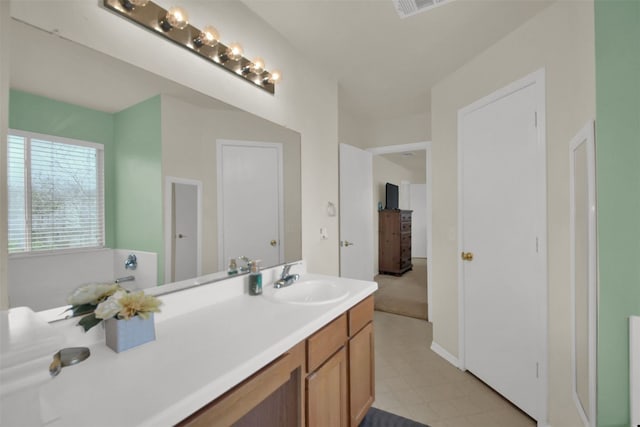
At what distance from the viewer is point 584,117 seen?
1264 millimetres

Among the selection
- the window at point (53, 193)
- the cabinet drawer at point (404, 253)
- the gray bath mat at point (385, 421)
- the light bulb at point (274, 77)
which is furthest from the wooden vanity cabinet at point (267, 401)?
the cabinet drawer at point (404, 253)

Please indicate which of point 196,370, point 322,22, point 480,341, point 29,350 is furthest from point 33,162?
point 480,341

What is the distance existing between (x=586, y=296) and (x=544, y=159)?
0.84 m

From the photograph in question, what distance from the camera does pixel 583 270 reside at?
1.28 meters

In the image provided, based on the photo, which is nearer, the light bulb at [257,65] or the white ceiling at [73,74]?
the white ceiling at [73,74]

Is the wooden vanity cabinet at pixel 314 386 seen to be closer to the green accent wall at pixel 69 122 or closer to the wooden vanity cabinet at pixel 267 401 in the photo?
the wooden vanity cabinet at pixel 267 401

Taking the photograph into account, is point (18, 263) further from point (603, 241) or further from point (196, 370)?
point (603, 241)

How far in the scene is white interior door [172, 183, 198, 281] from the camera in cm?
124

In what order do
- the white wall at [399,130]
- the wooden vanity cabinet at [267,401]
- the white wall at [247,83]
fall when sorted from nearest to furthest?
1. the wooden vanity cabinet at [267,401]
2. the white wall at [247,83]
3. the white wall at [399,130]

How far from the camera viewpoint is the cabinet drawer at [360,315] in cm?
145

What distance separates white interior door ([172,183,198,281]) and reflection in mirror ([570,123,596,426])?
1720 mm

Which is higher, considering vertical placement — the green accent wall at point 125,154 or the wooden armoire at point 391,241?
the green accent wall at point 125,154

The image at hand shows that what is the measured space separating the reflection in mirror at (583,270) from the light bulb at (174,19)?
1.78m

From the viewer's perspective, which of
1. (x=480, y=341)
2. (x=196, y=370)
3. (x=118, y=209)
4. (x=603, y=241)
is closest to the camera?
(x=196, y=370)
